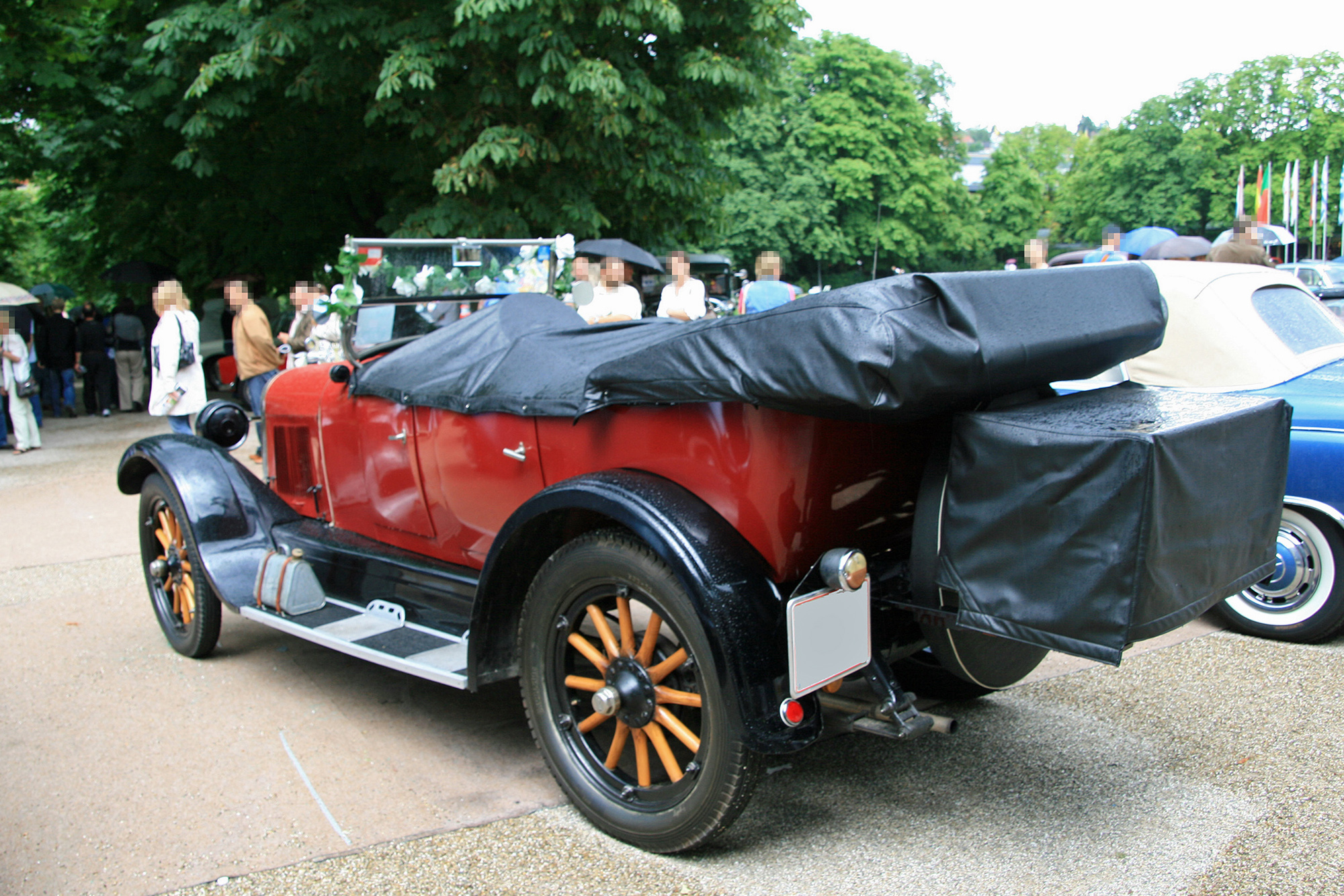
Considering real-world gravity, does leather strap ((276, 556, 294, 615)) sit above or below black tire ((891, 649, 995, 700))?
above

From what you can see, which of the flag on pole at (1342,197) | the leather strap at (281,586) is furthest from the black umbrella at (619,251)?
the flag on pole at (1342,197)

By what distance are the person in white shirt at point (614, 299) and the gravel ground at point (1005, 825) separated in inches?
196

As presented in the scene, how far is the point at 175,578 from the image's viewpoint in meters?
4.90

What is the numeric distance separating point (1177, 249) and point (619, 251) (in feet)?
21.4

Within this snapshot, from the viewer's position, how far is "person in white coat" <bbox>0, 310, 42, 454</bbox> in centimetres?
1182

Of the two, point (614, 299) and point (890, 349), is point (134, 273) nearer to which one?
point (614, 299)

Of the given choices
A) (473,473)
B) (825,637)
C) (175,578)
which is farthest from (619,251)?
(825,637)

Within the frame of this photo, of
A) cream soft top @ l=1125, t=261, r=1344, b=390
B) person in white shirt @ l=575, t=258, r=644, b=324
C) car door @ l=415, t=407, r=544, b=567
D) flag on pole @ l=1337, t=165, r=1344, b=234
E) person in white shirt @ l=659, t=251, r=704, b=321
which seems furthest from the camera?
flag on pole @ l=1337, t=165, r=1344, b=234

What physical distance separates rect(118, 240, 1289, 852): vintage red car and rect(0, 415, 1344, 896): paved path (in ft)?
1.01

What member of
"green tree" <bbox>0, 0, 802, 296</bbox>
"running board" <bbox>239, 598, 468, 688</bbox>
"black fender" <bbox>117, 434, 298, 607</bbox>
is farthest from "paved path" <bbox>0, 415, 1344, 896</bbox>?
"green tree" <bbox>0, 0, 802, 296</bbox>

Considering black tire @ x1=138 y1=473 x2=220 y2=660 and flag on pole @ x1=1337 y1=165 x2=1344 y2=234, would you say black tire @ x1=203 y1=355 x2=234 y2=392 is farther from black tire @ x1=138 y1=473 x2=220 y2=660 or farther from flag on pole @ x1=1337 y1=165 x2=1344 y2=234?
flag on pole @ x1=1337 y1=165 x2=1344 y2=234

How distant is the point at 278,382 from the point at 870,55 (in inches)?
1589

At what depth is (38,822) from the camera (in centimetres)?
326

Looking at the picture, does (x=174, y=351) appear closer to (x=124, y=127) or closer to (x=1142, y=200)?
(x=124, y=127)
